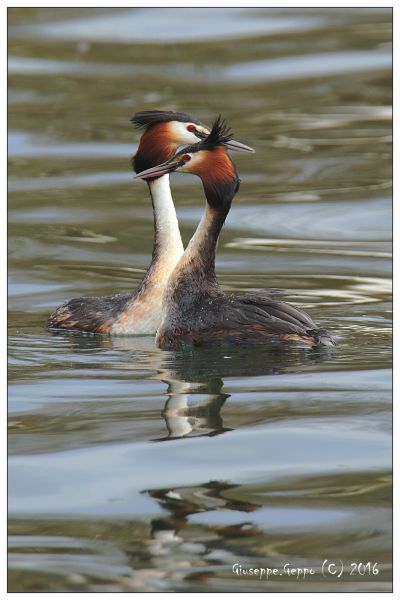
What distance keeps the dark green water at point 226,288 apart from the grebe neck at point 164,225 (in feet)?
2.24

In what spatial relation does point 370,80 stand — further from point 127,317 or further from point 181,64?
point 127,317

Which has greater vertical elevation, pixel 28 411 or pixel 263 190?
pixel 263 190

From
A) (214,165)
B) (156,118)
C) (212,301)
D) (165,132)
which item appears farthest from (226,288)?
(212,301)

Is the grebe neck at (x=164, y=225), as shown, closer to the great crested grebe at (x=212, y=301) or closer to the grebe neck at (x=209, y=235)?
the great crested grebe at (x=212, y=301)

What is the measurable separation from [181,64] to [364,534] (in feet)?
41.0

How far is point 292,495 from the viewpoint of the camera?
5.65 meters

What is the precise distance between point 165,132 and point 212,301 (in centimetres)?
164

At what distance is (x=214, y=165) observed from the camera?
8.46 meters

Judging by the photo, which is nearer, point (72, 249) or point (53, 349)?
point (53, 349)

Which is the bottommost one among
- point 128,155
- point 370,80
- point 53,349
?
point 53,349

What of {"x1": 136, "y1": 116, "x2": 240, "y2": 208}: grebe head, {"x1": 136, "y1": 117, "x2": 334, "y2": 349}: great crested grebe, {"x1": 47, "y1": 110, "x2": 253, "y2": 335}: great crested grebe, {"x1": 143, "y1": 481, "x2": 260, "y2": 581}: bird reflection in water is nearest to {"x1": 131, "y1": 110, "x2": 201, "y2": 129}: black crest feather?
{"x1": 47, "y1": 110, "x2": 253, "y2": 335}: great crested grebe

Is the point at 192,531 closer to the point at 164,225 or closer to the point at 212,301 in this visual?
the point at 212,301

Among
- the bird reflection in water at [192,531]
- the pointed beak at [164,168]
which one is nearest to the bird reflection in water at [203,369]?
the bird reflection in water at [192,531]
